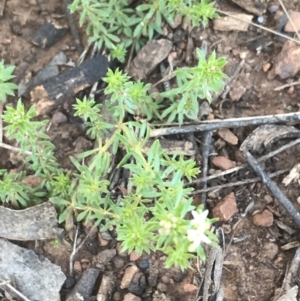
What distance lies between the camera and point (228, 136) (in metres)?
4.32

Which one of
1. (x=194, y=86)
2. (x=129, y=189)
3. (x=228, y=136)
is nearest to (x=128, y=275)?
(x=129, y=189)

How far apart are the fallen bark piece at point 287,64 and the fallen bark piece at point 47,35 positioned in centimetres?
172

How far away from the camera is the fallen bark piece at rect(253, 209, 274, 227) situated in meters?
4.12

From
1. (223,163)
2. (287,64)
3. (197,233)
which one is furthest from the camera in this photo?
(287,64)

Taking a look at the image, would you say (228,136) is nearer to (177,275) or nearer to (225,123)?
(225,123)

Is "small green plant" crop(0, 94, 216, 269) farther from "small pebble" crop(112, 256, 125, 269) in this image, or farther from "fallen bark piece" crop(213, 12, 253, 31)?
"fallen bark piece" crop(213, 12, 253, 31)

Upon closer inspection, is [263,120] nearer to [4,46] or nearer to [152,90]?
[152,90]

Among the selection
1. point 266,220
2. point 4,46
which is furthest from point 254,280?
point 4,46

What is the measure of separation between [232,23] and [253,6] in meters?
0.24

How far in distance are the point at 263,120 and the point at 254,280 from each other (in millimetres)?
1153

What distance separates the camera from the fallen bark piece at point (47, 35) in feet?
15.5

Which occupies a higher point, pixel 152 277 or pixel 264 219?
pixel 264 219

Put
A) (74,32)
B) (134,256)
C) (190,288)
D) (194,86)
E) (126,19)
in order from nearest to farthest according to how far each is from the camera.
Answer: (194,86) < (190,288) < (134,256) < (126,19) < (74,32)

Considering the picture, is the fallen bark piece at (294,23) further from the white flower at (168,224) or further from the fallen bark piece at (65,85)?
the white flower at (168,224)
